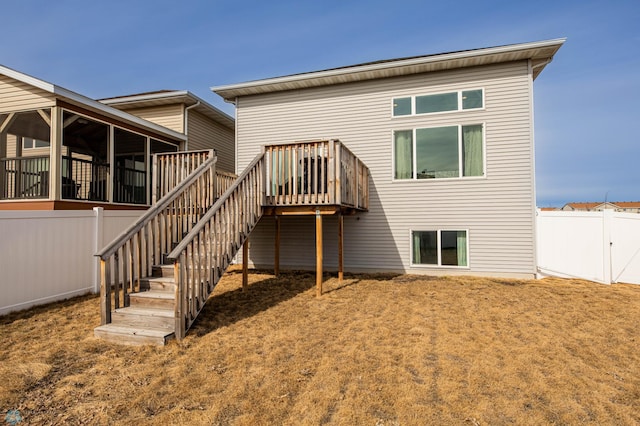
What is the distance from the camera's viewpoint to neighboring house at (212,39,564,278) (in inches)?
326

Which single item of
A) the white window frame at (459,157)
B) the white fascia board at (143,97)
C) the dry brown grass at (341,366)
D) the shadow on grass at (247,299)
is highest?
the white fascia board at (143,97)

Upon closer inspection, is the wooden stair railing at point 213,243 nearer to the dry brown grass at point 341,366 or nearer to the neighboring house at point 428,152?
the dry brown grass at point 341,366

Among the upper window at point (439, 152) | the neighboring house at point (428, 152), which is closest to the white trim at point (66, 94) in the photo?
the neighboring house at point (428, 152)

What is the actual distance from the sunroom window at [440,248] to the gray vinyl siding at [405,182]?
16cm

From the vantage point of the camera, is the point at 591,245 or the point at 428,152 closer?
the point at 591,245

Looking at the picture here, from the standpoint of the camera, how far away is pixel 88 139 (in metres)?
11.6

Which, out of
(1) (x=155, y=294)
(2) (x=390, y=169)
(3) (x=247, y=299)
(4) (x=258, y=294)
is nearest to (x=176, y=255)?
(1) (x=155, y=294)

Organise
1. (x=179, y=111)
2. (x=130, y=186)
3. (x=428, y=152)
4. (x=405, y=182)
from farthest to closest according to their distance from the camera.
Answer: (x=179, y=111)
(x=130, y=186)
(x=405, y=182)
(x=428, y=152)

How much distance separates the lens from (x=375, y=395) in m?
2.97

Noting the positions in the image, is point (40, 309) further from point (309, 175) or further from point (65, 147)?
point (65, 147)

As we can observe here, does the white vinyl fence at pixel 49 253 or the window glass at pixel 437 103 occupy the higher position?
the window glass at pixel 437 103

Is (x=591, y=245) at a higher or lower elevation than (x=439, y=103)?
lower

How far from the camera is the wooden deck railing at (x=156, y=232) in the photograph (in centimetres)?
466

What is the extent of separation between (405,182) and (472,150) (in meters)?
1.88
